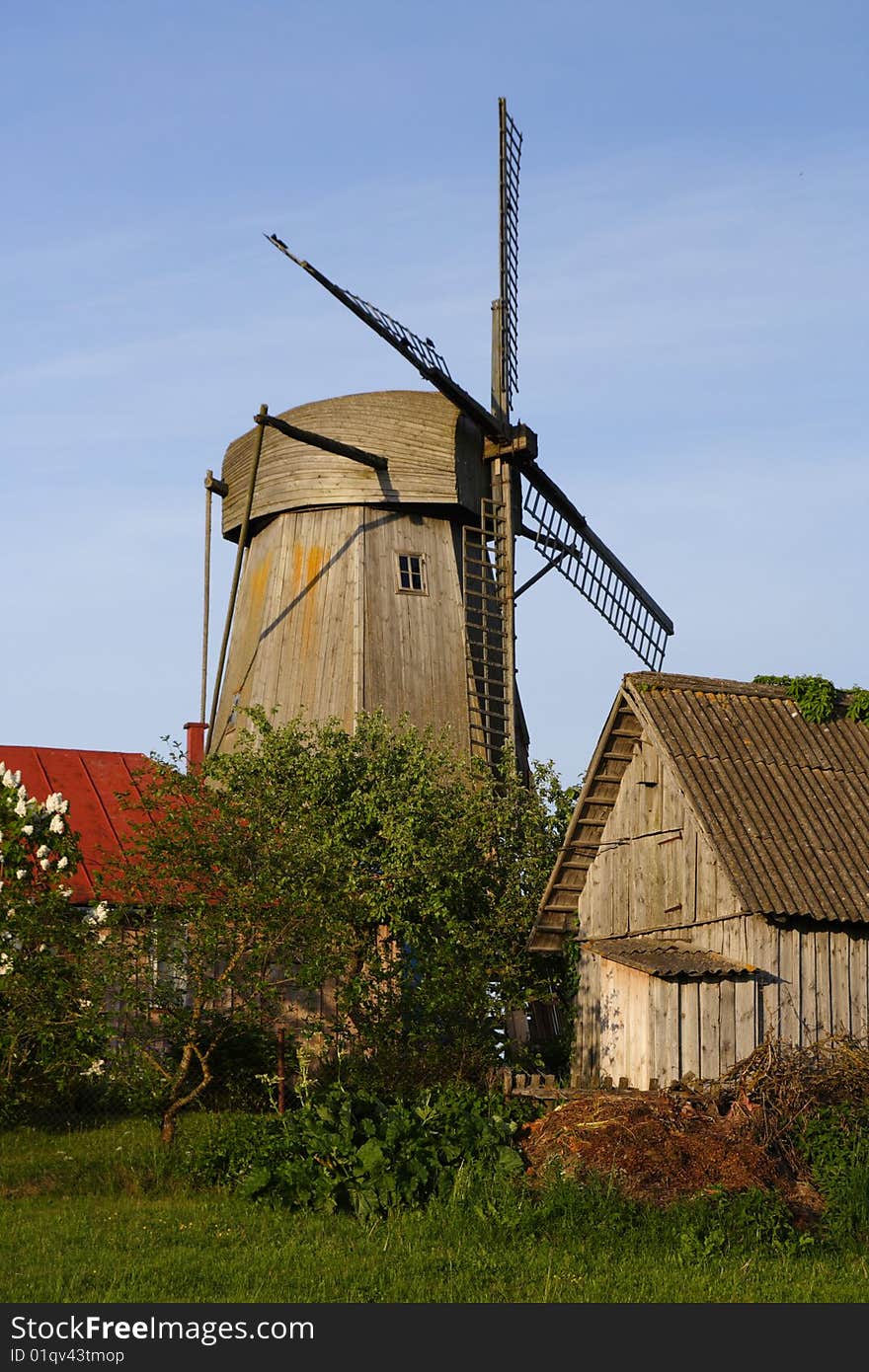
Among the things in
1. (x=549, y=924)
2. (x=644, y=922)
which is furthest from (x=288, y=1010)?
(x=644, y=922)

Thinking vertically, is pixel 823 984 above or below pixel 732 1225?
above

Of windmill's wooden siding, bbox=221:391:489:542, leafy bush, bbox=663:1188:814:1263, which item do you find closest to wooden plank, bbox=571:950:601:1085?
leafy bush, bbox=663:1188:814:1263

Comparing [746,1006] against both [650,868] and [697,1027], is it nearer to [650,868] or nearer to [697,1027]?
[697,1027]

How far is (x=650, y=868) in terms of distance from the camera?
23672 mm

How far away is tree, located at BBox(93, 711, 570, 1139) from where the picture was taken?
2198cm

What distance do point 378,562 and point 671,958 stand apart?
43.4 feet

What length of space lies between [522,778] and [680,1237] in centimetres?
1381

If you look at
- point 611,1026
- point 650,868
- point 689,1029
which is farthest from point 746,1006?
point 650,868

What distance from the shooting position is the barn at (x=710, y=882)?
69.8ft

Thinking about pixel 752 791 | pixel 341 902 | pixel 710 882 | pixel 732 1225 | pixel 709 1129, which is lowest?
pixel 732 1225

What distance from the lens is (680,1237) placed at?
16.5 meters

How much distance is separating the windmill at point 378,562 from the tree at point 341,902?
293 centimetres

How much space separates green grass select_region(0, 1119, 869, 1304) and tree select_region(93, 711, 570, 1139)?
3.27 meters

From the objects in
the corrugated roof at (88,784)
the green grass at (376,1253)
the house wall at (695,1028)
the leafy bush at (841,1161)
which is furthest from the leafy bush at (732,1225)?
the corrugated roof at (88,784)
